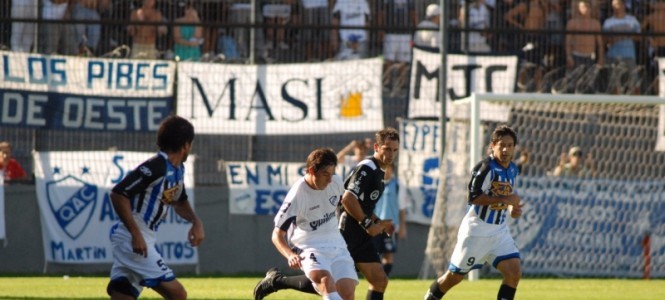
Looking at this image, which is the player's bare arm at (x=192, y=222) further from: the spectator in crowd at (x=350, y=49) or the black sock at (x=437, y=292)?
the spectator in crowd at (x=350, y=49)

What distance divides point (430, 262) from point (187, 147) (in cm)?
1042

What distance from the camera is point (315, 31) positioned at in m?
19.6

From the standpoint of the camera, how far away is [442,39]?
19141 mm

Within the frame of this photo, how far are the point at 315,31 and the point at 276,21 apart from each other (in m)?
0.62

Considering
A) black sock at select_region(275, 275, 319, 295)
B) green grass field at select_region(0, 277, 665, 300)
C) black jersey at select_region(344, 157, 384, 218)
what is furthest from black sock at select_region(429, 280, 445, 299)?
green grass field at select_region(0, 277, 665, 300)

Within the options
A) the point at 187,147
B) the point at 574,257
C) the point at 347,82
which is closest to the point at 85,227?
the point at 347,82

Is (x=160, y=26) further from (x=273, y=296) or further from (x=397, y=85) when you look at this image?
(x=273, y=296)

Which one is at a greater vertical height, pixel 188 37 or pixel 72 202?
pixel 188 37

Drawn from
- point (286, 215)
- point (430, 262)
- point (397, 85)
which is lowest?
point (430, 262)

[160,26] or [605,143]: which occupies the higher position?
[160,26]

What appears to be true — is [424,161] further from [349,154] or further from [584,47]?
[584,47]

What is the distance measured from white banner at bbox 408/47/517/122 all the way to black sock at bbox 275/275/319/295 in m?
8.78

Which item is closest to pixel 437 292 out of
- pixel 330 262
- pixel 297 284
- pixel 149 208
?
pixel 297 284

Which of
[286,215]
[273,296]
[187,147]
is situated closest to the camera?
[187,147]
